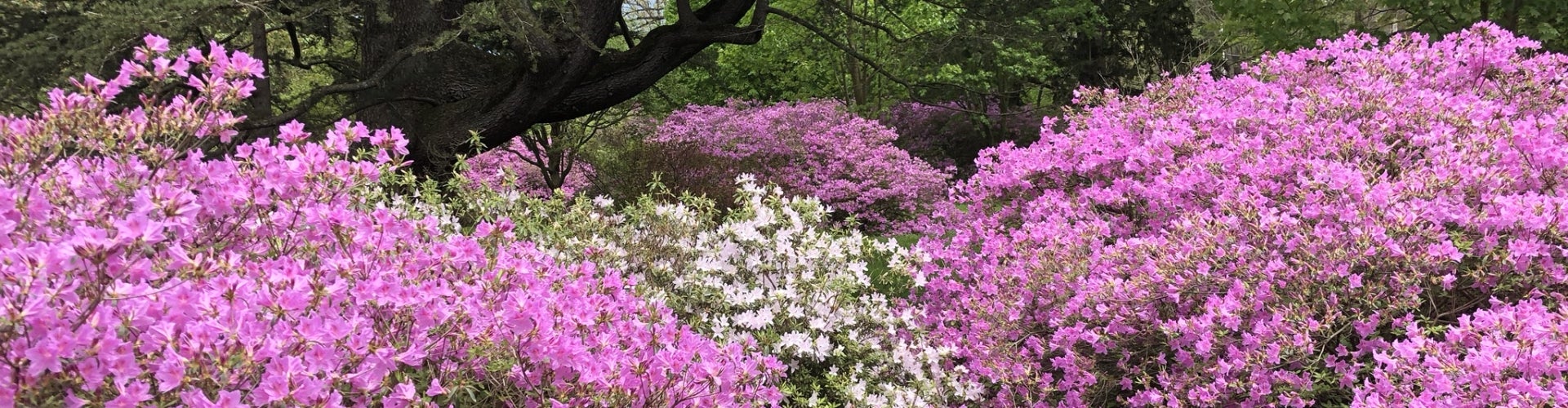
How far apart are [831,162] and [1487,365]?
10.9m

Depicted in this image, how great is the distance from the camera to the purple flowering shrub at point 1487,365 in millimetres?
2174

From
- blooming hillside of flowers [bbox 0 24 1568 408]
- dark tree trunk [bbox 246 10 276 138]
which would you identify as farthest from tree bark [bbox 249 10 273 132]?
blooming hillside of flowers [bbox 0 24 1568 408]

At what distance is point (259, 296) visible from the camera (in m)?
1.66

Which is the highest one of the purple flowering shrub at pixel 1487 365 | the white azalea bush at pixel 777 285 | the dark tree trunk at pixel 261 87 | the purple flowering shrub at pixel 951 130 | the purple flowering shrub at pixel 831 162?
the dark tree trunk at pixel 261 87

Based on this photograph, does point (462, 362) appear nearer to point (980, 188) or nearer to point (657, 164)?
point (980, 188)

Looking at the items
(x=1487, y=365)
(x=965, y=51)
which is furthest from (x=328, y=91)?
(x=965, y=51)

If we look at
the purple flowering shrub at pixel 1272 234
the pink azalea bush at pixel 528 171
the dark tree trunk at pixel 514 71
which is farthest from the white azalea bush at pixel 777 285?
the pink azalea bush at pixel 528 171

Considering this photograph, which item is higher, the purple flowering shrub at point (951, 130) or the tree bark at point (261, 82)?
the tree bark at point (261, 82)

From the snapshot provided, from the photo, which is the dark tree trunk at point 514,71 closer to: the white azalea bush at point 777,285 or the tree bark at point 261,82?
the tree bark at point 261,82

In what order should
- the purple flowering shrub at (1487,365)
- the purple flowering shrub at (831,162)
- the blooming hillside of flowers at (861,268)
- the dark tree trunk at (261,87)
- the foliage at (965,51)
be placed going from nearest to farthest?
the blooming hillside of flowers at (861,268), the purple flowering shrub at (1487,365), the dark tree trunk at (261,87), the purple flowering shrub at (831,162), the foliage at (965,51)

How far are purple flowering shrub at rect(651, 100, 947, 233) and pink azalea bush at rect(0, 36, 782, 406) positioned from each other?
31.1ft

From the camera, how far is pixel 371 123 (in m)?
6.82

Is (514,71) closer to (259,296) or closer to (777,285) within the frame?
(777,285)

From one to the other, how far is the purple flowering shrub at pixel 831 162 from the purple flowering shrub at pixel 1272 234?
7402 millimetres
